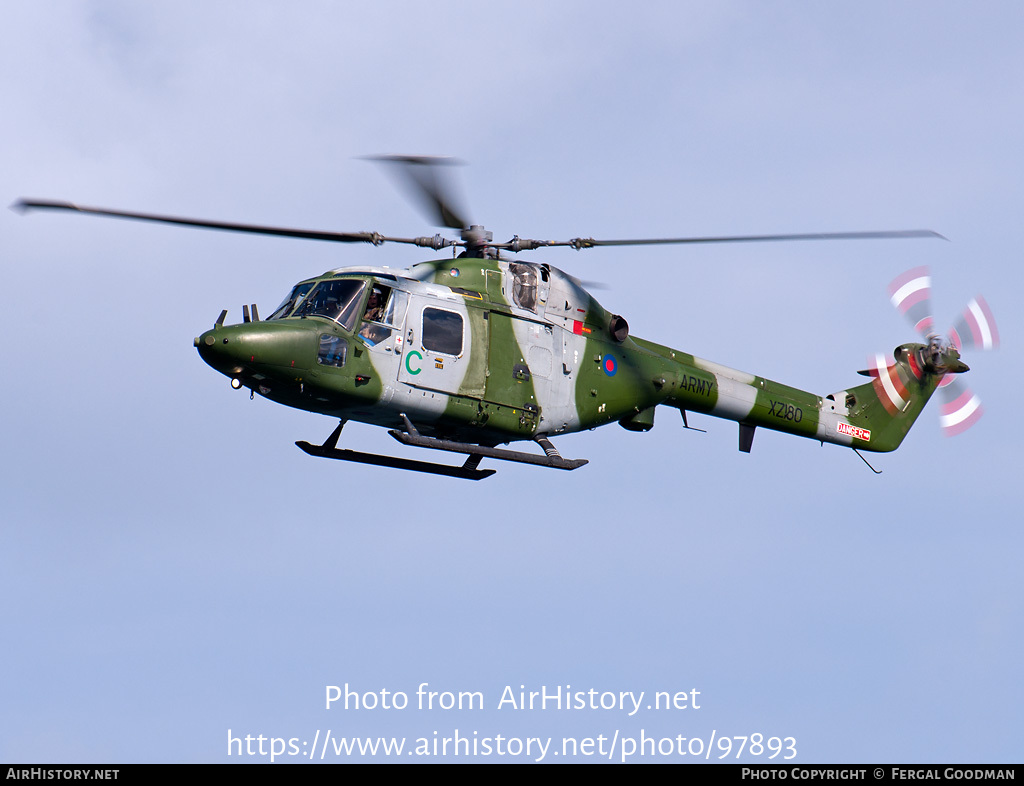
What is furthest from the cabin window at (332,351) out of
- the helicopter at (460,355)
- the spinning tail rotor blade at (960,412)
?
the spinning tail rotor blade at (960,412)

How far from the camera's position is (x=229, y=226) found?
20.6 metres

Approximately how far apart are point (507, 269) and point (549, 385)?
7.22 ft

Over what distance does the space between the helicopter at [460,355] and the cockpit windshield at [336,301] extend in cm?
2

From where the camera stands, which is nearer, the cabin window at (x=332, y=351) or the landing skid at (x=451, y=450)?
the cabin window at (x=332, y=351)

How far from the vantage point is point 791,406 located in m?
28.0

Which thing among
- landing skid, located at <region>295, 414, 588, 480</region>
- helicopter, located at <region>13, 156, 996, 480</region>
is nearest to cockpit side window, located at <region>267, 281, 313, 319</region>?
helicopter, located at <region>13, 156, 996, 480</region>

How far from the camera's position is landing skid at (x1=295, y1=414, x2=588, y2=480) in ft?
73.4

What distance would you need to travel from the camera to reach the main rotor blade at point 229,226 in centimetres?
1909

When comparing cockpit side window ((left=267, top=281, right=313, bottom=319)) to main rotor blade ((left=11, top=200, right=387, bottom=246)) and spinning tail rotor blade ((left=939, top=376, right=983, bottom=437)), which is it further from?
spinning tail rotor blade ((left=939, top=376, right=983, bottom=437))

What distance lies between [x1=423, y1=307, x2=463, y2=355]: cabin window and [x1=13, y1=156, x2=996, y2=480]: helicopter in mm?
22

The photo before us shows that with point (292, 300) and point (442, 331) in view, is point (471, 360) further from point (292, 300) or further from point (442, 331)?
point (292, 300)

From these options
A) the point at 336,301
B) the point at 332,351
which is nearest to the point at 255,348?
the point at 332,351

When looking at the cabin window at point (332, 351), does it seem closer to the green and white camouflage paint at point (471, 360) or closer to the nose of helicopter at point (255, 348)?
the green and white camouflage paint at point (471, 360)

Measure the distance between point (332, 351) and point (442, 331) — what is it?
7.13 ft
